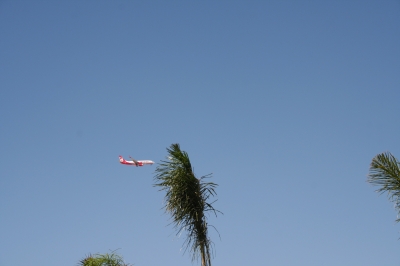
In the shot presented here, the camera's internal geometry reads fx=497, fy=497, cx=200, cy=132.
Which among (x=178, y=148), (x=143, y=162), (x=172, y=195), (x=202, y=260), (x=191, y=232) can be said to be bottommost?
(x=202, y=260)

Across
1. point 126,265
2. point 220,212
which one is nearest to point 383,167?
point 220,212

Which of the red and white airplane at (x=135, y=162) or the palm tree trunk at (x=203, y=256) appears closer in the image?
the palm tree trunk at (x=203, y=256)

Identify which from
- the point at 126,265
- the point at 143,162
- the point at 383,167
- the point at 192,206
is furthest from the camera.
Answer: the point at 143,162

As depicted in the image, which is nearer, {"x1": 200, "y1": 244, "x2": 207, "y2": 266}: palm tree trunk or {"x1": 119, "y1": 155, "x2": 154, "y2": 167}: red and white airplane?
{"x1": 200, "y1": 244, "x2": 207, "y2": 266}: palm tree trunk

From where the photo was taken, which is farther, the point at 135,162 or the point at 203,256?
the point at 135,162

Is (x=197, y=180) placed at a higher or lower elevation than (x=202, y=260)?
higher

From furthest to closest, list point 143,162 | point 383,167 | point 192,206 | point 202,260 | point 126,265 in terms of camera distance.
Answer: point 143,162
point 126,265
point 192,206
point 202,260
point 383,167

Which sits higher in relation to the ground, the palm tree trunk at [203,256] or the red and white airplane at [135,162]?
the red and white airplane at [135,162]

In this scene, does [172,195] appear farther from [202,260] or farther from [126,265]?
[126,265]

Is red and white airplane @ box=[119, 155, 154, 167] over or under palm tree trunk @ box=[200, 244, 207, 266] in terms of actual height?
over

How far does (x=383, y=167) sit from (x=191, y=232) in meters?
5.39

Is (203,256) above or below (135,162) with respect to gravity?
below

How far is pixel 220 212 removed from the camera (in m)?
14.2

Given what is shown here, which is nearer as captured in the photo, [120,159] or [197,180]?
[197,180]
